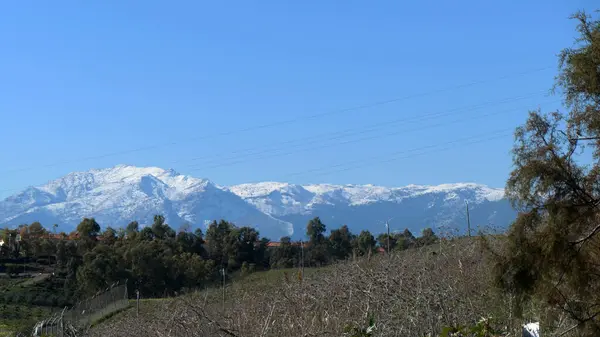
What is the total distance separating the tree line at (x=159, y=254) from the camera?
185 ft

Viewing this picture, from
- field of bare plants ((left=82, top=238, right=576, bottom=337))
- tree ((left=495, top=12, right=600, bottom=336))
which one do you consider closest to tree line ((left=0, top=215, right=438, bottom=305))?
field of bare plants ((left=82, top=238, right=576, bottom=337))

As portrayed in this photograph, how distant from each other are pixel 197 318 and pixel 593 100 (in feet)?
19.7

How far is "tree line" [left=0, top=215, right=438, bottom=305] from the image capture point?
56.3 m

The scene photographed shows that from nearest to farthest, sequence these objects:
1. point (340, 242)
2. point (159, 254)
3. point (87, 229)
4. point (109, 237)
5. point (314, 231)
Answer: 1. point (159, 254)
2. point (109, 237)
3. point (340, 242)
4. point (87, 229)
5. point (314, 231)

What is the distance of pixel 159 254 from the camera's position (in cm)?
5891

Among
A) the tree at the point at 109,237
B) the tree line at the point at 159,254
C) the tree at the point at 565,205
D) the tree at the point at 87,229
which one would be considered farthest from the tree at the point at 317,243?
the tree at the point at 565,205

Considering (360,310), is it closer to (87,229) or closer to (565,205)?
(565,205)

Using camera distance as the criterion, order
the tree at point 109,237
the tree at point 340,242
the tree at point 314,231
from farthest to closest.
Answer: the tree at point 314,231 < the tree at point 109,237 < the tree at point 340,242

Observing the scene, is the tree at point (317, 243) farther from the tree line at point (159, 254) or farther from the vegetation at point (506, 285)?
the vegetation at point (506, 285)

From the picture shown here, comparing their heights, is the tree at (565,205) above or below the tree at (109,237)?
below

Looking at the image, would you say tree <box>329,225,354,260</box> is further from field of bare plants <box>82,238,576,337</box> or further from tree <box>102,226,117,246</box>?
field of bare plants <box>82,238,576,337</box>

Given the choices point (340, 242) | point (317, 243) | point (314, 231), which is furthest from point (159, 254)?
point (314, 231)

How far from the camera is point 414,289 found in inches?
556

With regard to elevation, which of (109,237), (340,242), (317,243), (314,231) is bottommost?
(340,242)
